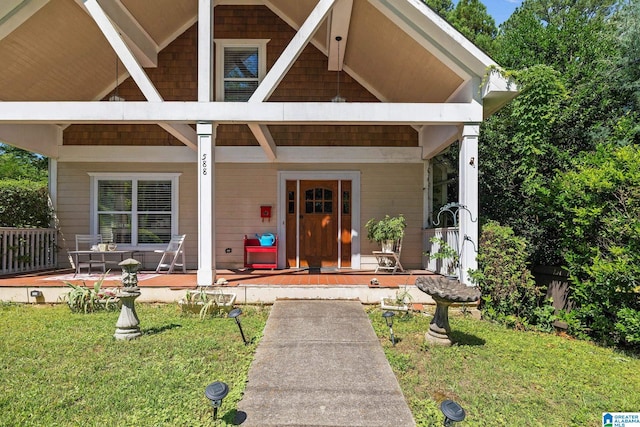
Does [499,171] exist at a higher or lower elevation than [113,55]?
lower

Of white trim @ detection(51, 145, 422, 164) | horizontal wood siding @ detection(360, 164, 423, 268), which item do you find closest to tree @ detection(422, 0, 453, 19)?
white trim @ detection(51, 145, 422, 164)

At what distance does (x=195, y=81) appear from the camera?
27.1 ft

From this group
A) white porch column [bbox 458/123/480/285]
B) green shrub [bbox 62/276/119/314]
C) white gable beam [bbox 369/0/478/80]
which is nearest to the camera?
white gable beam [bbox 369/0/478/80]

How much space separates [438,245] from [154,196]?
19.9 feet

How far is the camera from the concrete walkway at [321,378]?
275cm

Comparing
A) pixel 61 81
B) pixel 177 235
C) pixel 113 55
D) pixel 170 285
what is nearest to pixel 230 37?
pixel 113 55

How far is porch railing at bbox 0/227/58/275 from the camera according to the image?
22.9 feet

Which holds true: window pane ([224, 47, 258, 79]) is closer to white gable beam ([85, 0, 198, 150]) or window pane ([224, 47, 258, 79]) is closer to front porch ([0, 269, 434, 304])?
white gable beam ([85, 0, 198, 150])

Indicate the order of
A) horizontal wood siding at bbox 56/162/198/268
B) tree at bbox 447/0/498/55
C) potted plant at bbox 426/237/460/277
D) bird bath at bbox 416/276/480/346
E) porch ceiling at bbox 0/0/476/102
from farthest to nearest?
tree at bbox 447/0/498/55, horizontal wood siding at bbox 56/162/198/268, porch ceiling at bbox 0/0/476/102, potted plant at bbox 426/237/460/277, bird bath at bbox 416/276/480/346

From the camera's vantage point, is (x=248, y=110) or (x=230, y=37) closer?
(x=248, y=110)

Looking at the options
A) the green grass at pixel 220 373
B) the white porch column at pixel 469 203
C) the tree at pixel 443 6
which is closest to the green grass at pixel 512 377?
the green grass at pixel 220 373

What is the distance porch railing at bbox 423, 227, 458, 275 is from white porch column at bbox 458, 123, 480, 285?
39 centimetres

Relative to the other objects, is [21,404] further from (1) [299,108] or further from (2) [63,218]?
(2) [63,218]

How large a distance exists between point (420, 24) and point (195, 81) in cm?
501
